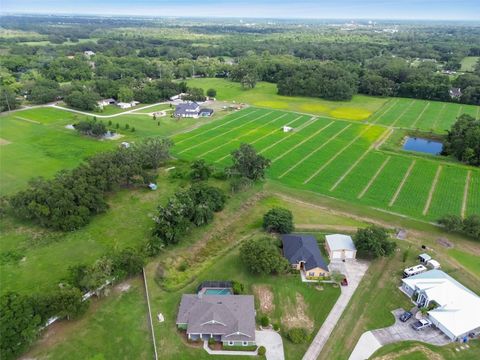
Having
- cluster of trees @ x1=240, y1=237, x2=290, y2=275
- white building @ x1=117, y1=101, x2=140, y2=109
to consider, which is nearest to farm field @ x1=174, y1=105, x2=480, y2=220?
cluster of trees @ x1=240, y1=237, x2=290, y2=275

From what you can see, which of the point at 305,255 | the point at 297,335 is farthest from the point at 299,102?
the point at 297,335

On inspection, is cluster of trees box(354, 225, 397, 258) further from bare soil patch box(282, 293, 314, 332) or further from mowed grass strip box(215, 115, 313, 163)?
mowed grass strip box(215, 115, 313, 163)

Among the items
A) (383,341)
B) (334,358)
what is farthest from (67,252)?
(383,341)

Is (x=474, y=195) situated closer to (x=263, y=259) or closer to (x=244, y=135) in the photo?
(x=263, y=259)

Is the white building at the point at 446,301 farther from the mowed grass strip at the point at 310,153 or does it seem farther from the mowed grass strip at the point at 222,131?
the mowed grass strip at the point at 222,131

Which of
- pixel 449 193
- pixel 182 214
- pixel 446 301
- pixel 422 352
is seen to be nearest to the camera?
pixel 422 352

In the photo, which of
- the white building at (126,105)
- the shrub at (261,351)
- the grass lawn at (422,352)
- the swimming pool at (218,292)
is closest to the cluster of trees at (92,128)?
the white building at (126,105)

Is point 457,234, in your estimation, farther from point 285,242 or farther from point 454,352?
point 285,242
